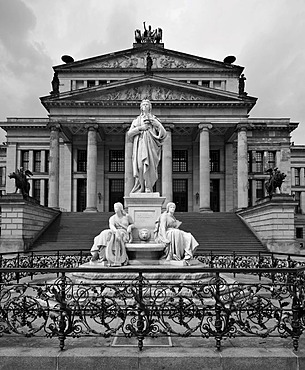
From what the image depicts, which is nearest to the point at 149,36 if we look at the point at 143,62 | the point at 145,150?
the point at 143,62

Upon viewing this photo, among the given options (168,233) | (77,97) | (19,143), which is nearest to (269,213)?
(168,233)

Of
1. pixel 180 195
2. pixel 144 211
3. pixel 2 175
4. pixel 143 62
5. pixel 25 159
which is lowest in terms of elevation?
pixel 144 211

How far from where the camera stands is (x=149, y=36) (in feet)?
205

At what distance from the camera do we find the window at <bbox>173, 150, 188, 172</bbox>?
55.2 meters

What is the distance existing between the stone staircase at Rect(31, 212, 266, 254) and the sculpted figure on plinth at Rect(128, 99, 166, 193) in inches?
638

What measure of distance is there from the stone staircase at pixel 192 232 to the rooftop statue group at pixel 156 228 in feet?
53.8

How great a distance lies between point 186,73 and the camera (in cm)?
5434

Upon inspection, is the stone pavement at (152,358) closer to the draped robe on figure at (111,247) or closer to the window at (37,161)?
the draped robe on figure at (111,247)

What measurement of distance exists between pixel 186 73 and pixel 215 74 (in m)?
4.55

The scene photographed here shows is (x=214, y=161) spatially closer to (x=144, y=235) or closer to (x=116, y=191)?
(x=116, y=191)

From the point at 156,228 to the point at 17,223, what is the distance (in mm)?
24438

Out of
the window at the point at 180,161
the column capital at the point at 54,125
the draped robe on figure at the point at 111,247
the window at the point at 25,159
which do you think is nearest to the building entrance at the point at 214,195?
the window at the point at 180,161

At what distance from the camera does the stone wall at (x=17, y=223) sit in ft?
100

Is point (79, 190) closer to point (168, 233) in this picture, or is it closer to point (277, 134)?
point (277, 134)
